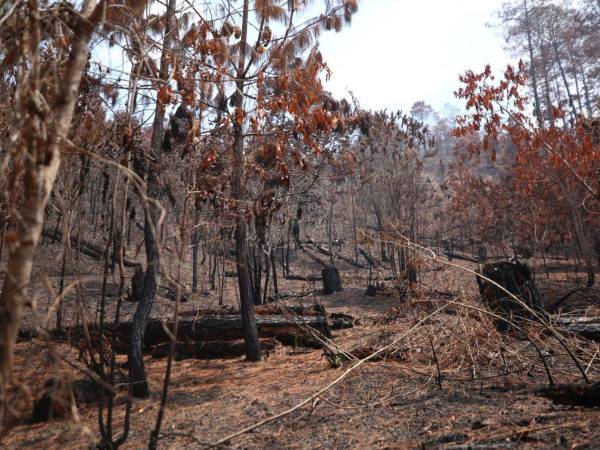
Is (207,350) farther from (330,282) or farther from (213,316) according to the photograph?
(330,282)

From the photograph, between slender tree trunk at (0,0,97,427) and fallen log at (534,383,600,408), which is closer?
slender tree trunk at (0,0,97,427)

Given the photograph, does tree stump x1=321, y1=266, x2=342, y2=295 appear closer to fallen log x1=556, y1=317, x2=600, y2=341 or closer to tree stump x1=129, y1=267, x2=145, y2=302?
tree stump x1=129, y1=267, x2=145, y2=302

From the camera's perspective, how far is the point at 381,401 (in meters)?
4.03

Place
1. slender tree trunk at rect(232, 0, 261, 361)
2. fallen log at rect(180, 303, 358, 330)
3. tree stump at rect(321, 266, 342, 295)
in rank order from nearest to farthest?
slender tree trunk at rect(232, 0, 261, 361) < fallen log at rect(180, 303, 358, 330) < tree stump at rect(321, 266, 342, 295)

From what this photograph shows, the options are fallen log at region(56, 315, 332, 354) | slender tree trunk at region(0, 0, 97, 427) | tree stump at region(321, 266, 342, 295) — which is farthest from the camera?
tree stump at region(321, 266, 342, 295)

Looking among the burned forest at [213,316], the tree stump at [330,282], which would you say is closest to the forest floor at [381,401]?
the burned forest at [213,316]

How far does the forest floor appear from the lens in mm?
3268

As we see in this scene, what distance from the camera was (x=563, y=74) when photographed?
26.2 meters

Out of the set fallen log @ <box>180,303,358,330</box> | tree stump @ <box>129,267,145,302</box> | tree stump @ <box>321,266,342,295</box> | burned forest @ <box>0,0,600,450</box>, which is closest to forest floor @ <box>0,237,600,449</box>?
burned forest @ <box>0,0,600,450</box>

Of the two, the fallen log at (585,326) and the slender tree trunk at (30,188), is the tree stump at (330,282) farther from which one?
the slender tree trunk at (30,188)

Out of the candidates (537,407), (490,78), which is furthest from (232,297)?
(537,407)

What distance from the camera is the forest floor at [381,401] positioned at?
327cm

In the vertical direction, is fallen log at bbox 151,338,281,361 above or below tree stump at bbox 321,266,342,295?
below

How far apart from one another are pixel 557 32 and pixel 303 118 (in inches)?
972
